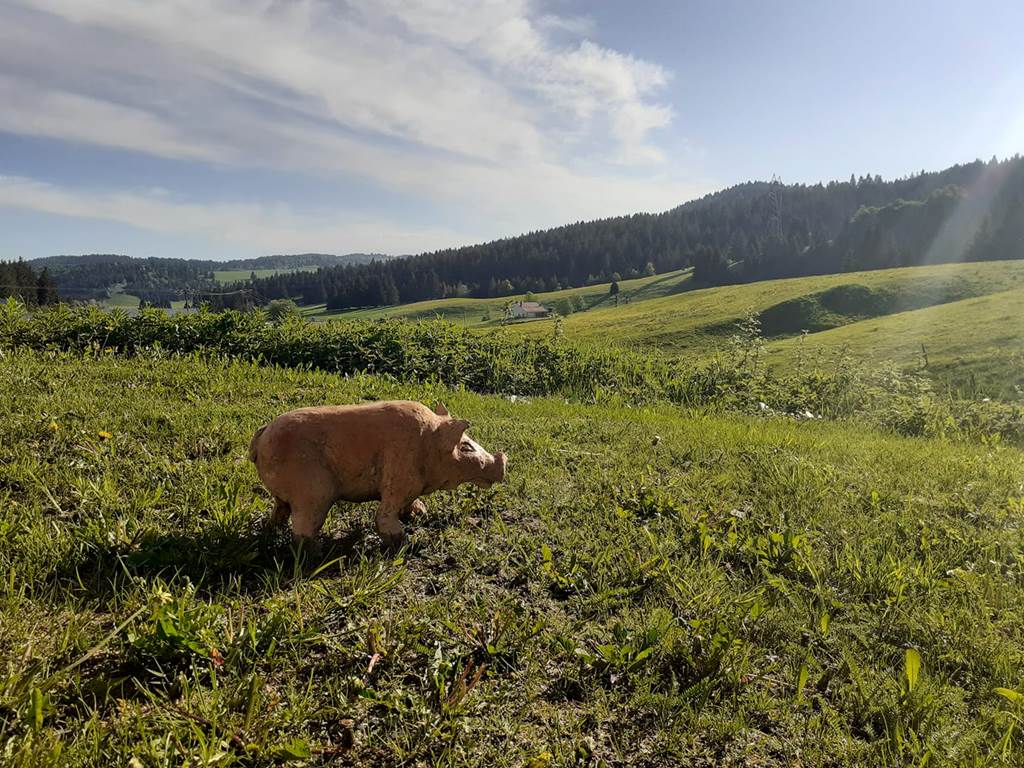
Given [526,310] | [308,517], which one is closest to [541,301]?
[526,310]

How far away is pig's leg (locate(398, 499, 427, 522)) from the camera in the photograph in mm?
4840

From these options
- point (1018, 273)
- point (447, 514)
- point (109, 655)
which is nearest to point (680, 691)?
point (447, 514)

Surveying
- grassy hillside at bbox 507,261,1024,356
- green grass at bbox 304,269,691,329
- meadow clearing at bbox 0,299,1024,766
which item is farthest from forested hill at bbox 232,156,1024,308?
meadow clearing at bbox 0,299,1024,766

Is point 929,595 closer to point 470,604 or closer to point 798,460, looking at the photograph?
point 798,460

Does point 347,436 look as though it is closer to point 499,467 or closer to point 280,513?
point 280,513

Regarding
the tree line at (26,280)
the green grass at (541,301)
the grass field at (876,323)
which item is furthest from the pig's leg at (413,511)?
the green grass at (541,301)

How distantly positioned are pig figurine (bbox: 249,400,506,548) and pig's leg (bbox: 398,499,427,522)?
51 cm

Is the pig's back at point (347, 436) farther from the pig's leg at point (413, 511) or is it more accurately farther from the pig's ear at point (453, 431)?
the pig's leg at point (413, 511)

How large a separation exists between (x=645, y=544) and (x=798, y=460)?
3.57 metres

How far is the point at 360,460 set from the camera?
4.07 m

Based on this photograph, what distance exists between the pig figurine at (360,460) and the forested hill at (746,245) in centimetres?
13269

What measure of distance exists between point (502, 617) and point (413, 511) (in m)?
1.63

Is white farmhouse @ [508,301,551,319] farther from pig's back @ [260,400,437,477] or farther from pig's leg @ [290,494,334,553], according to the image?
pig's leg @ [290,494,334,553]

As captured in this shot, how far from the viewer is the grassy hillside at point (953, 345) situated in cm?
2427
